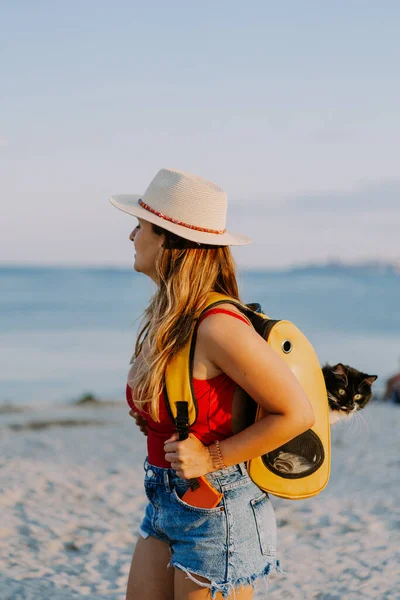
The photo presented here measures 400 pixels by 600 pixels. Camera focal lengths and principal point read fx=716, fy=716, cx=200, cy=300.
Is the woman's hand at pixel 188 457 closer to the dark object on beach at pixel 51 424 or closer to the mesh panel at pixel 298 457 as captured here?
the mesh panel at pixel 298 457

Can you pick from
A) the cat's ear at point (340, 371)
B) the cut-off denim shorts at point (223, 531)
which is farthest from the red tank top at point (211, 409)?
the cat's ear at point (340, 371)

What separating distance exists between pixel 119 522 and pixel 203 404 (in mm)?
4329

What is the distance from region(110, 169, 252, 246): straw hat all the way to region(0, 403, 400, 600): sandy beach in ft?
3.32

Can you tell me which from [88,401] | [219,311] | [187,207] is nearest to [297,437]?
[219,311]

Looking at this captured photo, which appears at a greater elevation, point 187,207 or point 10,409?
point 187,207

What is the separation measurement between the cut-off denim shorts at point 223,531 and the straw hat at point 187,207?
0.82m

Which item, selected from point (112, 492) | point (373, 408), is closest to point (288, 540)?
point (112, 492)

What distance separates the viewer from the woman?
2314 millimetres

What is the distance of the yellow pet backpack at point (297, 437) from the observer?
8.04ft

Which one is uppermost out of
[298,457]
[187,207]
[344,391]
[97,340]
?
[187,207]

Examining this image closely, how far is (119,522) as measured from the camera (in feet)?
20.8

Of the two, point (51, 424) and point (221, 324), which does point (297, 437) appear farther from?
point (51, 424)

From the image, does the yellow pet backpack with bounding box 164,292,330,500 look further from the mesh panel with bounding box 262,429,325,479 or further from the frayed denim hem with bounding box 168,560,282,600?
the frayed denim hem with bounding box 168,560,282,600

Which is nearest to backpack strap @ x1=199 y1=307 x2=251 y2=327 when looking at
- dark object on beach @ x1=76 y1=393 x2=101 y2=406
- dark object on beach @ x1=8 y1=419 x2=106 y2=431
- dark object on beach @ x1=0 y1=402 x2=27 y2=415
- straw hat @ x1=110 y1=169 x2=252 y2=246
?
A: straw hat @ x1=110 y1=169 x2=252 y2=246
